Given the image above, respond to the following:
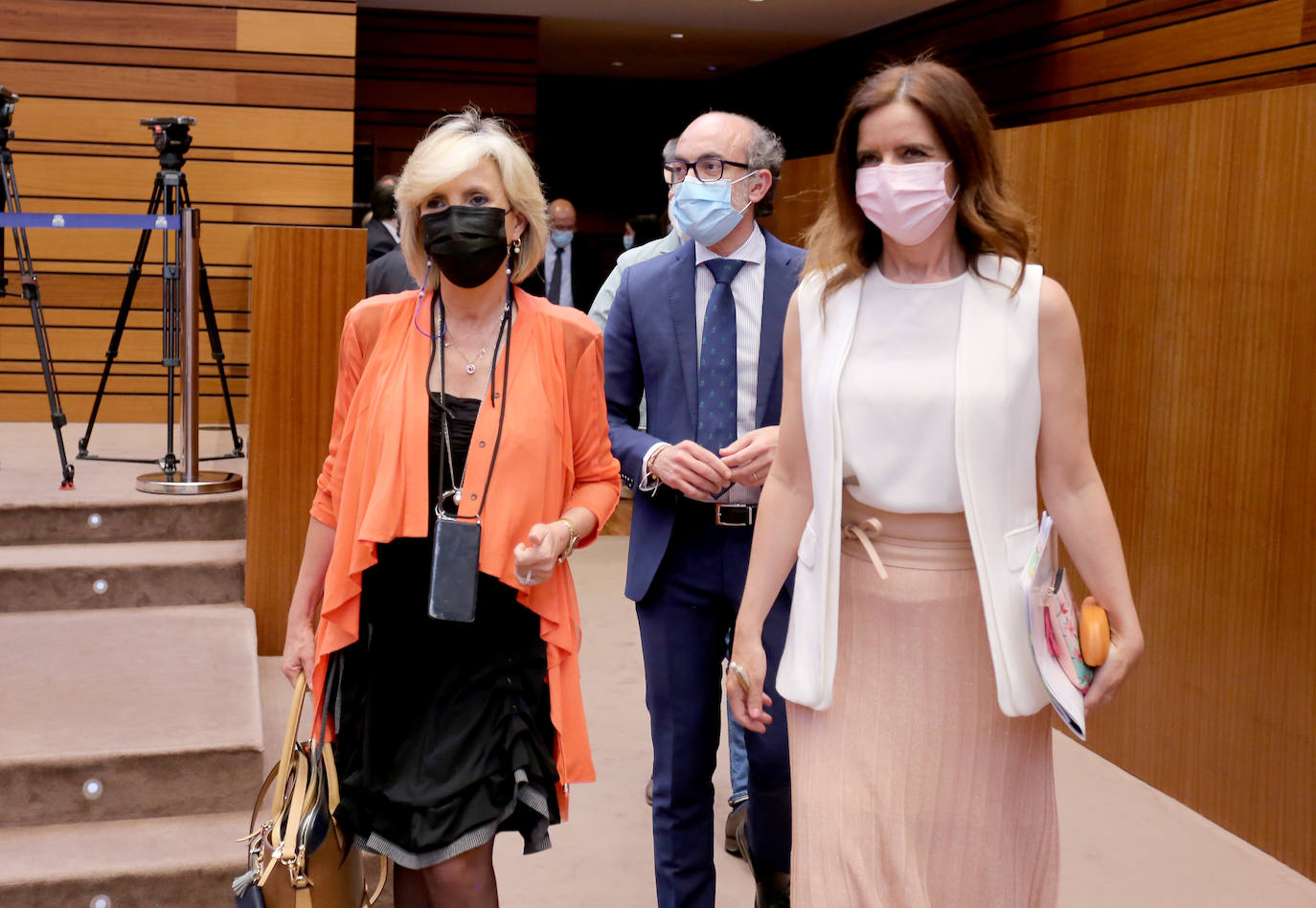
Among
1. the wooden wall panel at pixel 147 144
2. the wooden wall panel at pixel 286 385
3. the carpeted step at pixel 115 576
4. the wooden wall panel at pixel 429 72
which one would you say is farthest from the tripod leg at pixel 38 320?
the wooden wall panel at pixel 429 72

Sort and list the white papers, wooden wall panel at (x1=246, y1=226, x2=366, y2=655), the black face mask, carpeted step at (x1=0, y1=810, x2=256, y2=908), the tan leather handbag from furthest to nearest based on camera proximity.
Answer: wooden wall panel at (x1=246, y1=226, x2=366, y2=655), carpeted step at (x1=0, y1=810, x2=256, y2=908), the black face mask, the tan leather handbag, the white papers

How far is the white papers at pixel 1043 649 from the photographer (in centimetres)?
174

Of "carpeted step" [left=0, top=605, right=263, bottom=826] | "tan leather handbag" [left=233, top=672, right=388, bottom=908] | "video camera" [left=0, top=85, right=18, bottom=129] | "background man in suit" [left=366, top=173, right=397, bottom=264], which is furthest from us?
"background man in suit" [left=366, top=173, right=397, bottom=264]

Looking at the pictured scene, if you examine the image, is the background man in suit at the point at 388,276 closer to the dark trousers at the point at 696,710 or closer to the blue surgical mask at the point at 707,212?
the blue surgical mask at the point at 707,212

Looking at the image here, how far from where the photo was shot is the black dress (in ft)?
6.89

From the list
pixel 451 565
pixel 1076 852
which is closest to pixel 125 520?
pixel 451 565

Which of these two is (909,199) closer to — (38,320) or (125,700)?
(125,700)

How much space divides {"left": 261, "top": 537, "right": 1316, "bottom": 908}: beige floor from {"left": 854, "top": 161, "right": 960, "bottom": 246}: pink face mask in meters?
1.94

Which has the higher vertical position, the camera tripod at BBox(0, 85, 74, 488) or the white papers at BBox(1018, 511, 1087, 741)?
the camera tripod at BBox(0, 85, 74, 488)

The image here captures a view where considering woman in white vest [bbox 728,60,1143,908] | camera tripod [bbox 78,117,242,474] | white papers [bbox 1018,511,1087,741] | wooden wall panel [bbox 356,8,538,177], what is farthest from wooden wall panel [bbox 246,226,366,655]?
wooden wall panel [bbox 356,8,538,177]

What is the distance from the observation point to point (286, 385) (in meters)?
4.48

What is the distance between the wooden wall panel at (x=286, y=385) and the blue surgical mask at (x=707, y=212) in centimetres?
201

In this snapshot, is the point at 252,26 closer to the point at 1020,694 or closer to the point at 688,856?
the point at 688,856

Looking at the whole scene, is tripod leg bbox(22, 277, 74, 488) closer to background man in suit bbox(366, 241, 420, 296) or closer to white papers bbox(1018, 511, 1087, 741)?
background man in suit bbox(366, 241, 420, 296)
